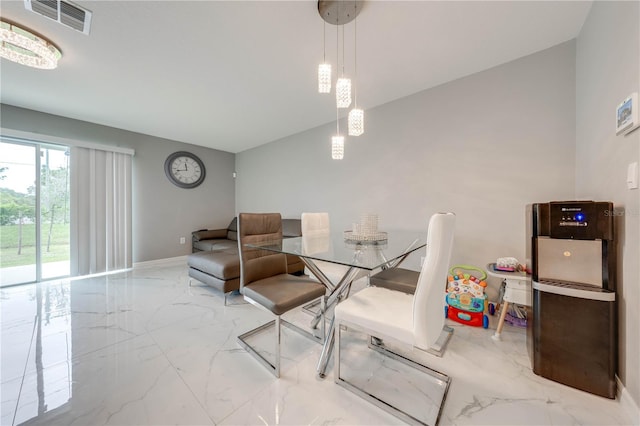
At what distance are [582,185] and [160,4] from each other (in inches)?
129

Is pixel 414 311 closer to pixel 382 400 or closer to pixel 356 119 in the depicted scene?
pixel 382 400

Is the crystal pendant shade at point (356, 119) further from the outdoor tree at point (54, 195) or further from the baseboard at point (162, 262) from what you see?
the outdoor tree at point (54, 195)

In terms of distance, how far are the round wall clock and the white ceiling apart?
1.35m

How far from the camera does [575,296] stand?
1.31 m

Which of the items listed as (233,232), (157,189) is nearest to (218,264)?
(233,232)

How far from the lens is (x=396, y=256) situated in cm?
151

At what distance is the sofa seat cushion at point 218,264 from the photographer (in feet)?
8.39

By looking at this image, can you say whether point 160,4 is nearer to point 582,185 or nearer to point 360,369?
point 360,369

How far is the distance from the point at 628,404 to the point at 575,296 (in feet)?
1.69

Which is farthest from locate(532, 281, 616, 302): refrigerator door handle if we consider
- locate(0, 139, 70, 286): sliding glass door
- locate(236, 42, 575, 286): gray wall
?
locate(0, 139, 70, 286): sliding glass door

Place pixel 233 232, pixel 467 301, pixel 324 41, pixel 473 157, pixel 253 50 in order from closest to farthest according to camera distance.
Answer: pixel 324 41, pixel 253 50, pixel 467 301, pixel 473 157, pixel 233 232

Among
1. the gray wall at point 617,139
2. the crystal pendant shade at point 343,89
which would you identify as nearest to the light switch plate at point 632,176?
the gray wall at point 617,139

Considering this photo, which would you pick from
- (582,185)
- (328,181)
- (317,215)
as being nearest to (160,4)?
(317,215)

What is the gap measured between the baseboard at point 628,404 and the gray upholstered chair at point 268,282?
161 cm
